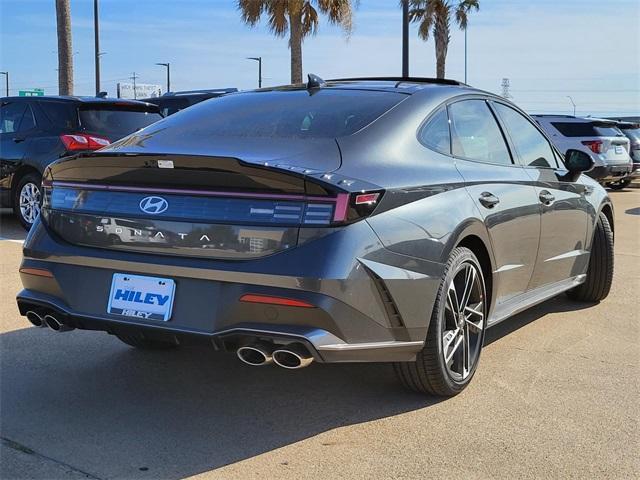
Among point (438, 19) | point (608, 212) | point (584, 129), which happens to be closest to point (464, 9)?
point (438, 19)

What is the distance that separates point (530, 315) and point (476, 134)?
5.71 feet

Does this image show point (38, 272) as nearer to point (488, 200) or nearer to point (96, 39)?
point (488, 200)

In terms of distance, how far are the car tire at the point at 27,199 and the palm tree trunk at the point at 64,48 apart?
846 centimetres

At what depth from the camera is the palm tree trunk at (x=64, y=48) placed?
16672 millimetres

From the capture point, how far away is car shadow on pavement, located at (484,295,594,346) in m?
4.89

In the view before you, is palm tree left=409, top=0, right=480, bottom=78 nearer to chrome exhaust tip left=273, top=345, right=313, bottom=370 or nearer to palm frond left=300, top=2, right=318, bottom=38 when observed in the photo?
palm frond left=300, top=2, right=318, bottom=38

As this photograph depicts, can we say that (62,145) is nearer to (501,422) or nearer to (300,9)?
(501,422)

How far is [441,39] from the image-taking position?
83.5 feet

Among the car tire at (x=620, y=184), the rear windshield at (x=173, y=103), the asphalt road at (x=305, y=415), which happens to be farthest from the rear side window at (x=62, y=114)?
the car tire at (x=620, y=184)

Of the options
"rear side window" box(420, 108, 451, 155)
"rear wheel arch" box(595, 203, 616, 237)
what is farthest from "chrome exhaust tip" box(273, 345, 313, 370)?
"rear wheel arch" box(595, 203, 616, 237)

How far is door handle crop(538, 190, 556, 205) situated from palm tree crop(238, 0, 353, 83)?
15610 millimetres

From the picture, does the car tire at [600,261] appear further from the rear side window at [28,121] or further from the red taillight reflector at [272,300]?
the rear side window at [28,121]

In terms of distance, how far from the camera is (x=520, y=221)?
424 centimetres

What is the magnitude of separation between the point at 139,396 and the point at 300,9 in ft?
56.9
